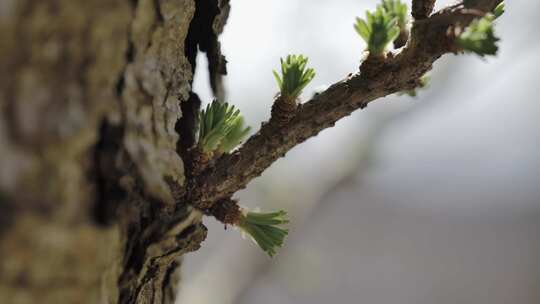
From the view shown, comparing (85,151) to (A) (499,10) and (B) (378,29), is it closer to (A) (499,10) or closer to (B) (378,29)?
(B) (378,29)

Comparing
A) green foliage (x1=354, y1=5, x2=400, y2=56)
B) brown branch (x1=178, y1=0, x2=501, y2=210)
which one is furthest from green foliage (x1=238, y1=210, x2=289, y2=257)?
green foliage (x1=354, y1=5, x2=400, y2=56)

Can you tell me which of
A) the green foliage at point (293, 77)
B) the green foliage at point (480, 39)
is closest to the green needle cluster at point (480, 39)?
the green foliage at point (480, 39)

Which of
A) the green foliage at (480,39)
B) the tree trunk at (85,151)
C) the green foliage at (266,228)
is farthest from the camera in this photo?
the green foliage at (266,228)

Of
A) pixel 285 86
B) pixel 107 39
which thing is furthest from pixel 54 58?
pixel 285 86

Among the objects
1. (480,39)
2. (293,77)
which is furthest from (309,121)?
(480,39)

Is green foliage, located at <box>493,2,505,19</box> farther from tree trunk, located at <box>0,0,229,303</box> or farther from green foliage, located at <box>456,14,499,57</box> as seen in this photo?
tree trunk, located at <box>0,0,229,303</box>

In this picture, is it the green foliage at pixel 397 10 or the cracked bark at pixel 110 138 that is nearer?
the cracked bark at pixel 110 138

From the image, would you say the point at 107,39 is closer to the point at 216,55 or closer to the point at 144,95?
the point at 144,95

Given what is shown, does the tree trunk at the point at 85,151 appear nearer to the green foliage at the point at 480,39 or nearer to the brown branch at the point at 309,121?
the brown branch at the point at 309,121
